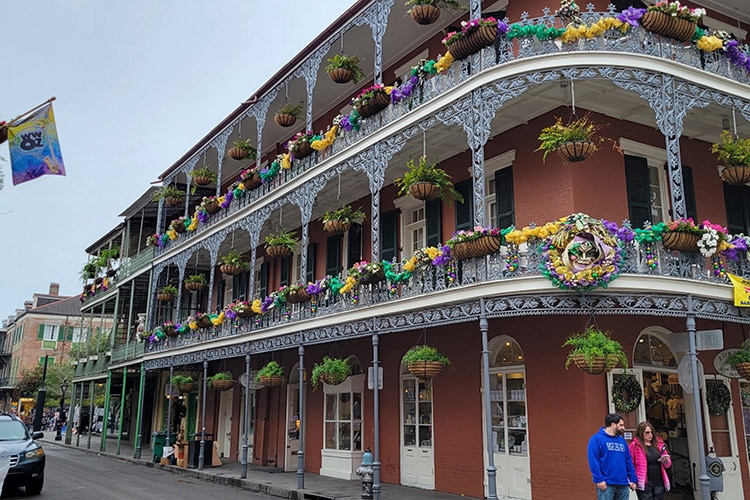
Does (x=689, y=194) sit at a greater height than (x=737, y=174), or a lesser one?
greater

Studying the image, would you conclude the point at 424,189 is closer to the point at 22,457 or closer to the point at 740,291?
the point at 740,291

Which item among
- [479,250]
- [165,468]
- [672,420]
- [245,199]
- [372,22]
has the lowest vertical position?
[165,468]

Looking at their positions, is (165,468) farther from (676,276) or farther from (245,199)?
(676,276)

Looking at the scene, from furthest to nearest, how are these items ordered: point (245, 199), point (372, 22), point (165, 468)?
point (165, 468)
point (245, 199)
point (372, 22)

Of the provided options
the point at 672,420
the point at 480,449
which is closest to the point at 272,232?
the point at 480,449

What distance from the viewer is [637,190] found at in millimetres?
11773

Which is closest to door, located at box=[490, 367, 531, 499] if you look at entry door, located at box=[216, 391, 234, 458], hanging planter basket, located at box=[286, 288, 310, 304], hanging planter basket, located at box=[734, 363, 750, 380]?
hanging planter basket, located at box=[734, 363, 750, 380]

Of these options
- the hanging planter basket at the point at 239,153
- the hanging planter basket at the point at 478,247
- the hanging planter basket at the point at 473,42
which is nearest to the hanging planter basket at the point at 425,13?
the hanging planter basket at the point at 473,42

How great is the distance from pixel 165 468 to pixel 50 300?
2111 inches

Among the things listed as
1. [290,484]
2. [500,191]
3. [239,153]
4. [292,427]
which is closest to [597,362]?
[500,191]

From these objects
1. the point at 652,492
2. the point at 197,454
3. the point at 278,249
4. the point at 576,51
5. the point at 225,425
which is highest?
the point at 576,51

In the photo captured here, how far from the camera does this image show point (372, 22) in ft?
44.5

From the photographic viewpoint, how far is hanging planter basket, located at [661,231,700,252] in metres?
9.37

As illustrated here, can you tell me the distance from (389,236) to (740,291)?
7839mm
